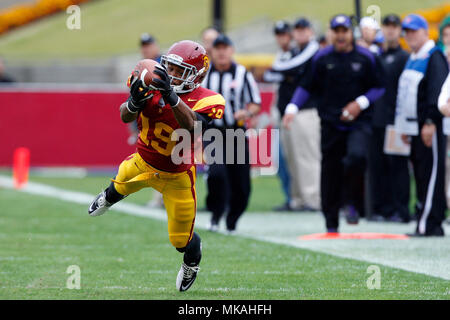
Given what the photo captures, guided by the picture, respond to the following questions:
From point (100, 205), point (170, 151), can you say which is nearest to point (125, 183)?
point (100, 205)

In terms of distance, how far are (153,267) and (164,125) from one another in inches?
54.6

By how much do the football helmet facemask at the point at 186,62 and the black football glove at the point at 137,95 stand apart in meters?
0.28

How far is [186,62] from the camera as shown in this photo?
551cm

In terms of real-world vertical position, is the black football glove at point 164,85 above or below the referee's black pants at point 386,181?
above

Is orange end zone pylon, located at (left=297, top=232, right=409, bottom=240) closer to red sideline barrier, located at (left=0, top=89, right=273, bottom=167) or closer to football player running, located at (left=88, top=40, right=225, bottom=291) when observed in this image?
football player running, located at (left=88, top=40, right=225, bottom=291)

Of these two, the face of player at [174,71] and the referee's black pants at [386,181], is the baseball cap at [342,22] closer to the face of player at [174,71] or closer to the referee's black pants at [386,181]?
the referee's black pants at [386,181]

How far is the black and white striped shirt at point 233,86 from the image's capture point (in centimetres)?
875

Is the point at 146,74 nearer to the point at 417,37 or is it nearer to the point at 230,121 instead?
the point at 230,121

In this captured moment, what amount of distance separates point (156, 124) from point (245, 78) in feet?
10.7

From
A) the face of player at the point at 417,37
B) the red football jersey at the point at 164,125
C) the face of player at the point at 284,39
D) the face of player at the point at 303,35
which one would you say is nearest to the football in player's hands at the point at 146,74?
the red football jersey at the point at 164,125
